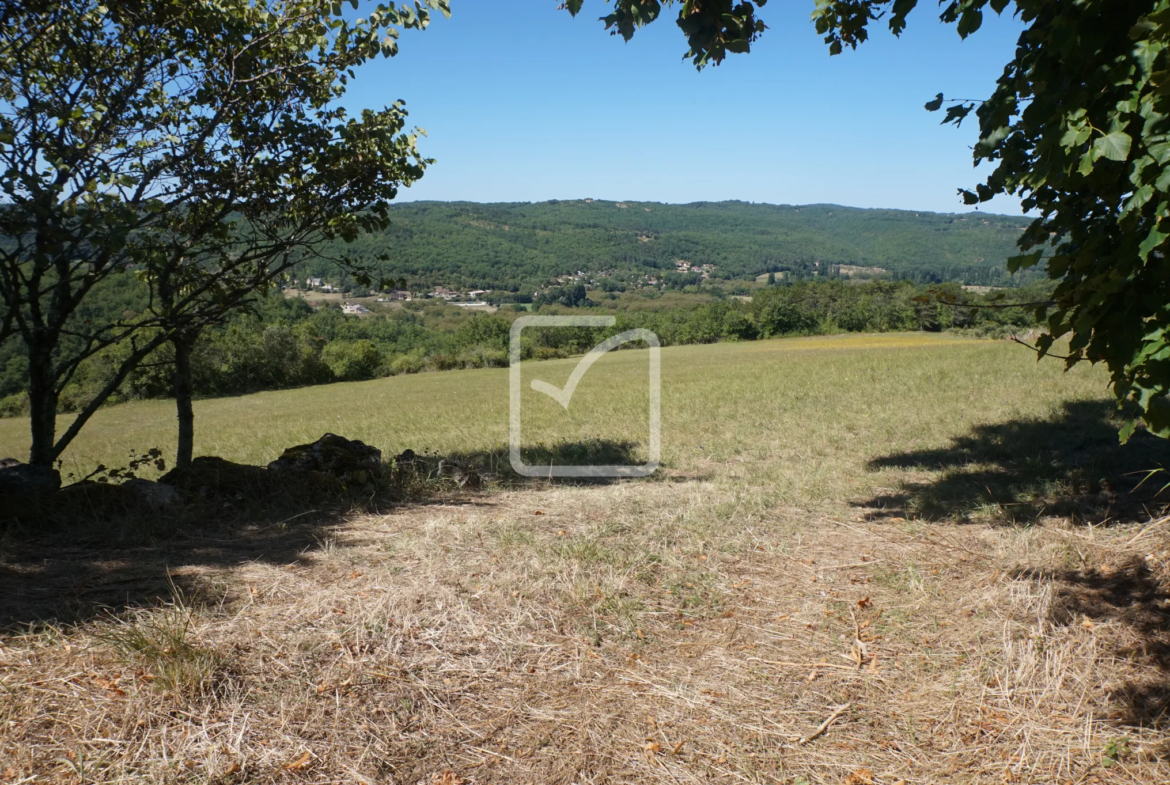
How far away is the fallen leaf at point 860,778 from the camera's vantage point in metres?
2.83

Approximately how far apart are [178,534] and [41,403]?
8.07 ft

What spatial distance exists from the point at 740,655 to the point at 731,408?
1241 cm

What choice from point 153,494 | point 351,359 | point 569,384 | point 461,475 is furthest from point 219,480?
point 351,359

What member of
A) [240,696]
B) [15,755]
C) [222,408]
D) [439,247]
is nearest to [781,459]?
[240,696]

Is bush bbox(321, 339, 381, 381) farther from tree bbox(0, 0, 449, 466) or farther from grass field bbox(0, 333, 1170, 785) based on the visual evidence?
grass field bbox(0, 333, 1170, 785)

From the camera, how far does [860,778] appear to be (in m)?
2.86

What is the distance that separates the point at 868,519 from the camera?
20.5 ft

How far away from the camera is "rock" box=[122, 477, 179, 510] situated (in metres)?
6.04

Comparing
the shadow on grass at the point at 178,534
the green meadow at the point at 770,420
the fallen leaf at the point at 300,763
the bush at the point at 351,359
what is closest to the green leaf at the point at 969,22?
the green meadow at the point at 770,420

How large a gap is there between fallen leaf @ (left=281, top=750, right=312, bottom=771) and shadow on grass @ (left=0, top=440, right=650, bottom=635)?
5.13ft

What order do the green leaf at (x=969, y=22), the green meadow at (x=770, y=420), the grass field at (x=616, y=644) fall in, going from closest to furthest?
the grass field at (x=616, y=644) < the green leaf at (x=969, y=22) < the green meadow at (x=770, y=420)

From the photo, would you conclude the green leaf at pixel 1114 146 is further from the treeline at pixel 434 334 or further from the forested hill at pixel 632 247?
the forested hill at pixel 632 247

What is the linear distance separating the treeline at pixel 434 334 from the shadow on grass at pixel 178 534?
40973 mm

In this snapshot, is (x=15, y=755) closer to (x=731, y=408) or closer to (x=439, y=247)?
(x=731, y=408)
